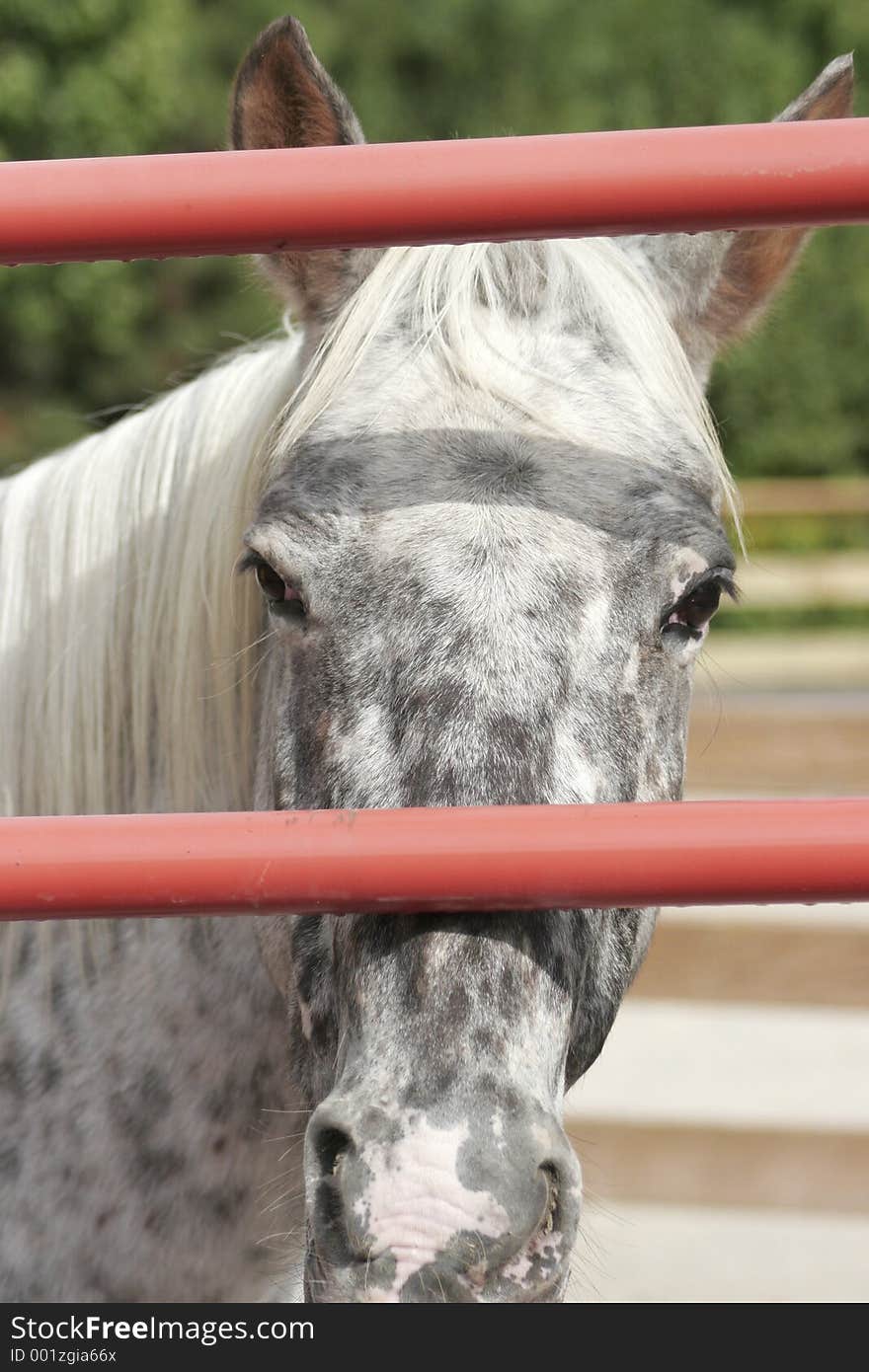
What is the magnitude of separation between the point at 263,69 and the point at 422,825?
3.48 ft

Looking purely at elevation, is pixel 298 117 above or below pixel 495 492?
above

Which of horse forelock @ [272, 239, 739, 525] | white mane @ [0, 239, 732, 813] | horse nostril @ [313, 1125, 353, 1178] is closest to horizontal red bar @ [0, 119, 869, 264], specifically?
horse forelock @ [272, 239, 739, 525]

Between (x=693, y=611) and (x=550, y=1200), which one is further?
(x=693, y=611)

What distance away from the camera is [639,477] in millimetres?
1539

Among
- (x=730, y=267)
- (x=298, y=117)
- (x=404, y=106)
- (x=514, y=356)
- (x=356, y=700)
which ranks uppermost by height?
(x=404, y=106)

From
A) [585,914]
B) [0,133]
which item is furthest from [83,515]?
[0,133]

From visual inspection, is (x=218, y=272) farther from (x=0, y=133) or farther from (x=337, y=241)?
(x=337, y=241)

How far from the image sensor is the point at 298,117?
1.78 meters

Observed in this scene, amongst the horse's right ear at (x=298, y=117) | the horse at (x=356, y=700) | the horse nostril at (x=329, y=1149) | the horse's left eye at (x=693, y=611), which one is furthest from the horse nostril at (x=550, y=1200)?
the horse's right ear at (x=298, y=117)

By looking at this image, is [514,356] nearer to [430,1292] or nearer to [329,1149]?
[329,1149]

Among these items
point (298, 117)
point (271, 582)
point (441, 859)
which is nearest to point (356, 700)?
point (271, 582)

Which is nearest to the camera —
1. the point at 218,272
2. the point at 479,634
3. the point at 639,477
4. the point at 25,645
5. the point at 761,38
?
the point at 479,634

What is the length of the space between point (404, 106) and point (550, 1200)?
2059 centimetres

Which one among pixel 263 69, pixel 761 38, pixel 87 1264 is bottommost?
pixel 87 1264
